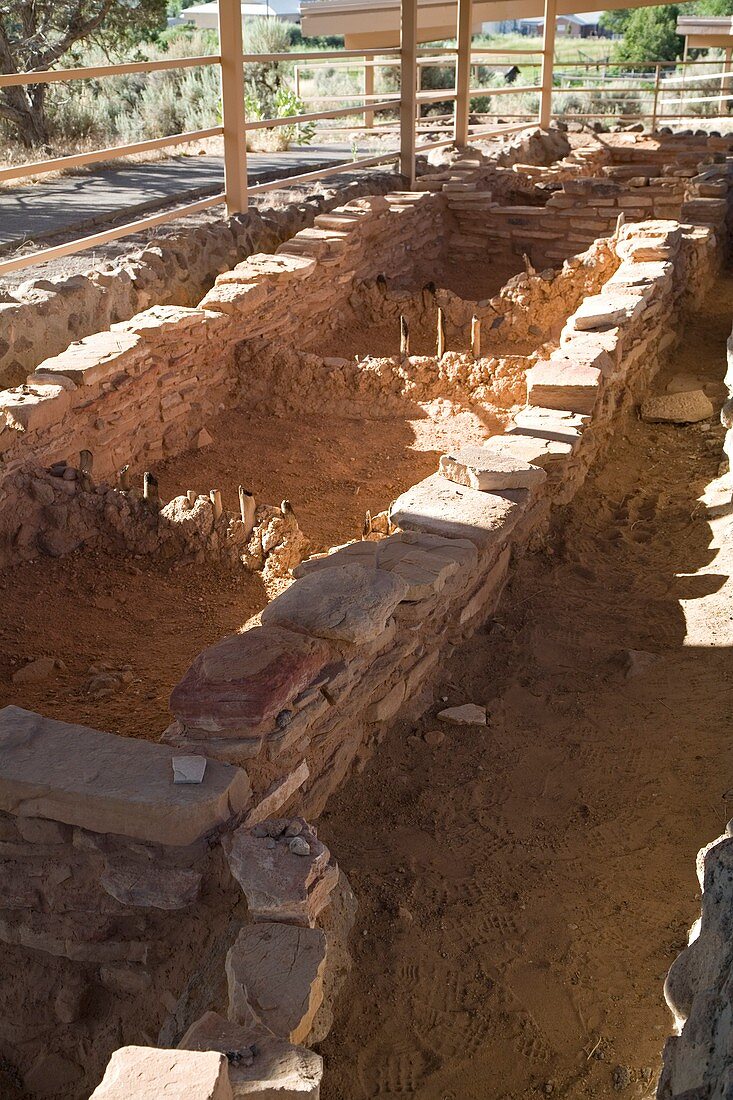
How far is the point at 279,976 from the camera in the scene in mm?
2592

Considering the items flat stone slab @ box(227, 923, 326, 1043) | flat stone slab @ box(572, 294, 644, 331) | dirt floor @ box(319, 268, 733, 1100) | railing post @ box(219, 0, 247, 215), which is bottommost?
dirt floor @ box(319, 268, 733, 1100)

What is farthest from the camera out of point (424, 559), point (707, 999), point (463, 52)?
point (463, 52)

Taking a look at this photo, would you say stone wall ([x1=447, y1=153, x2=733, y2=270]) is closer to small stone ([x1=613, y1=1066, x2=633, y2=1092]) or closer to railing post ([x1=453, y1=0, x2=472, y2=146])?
railing post ([x1=453, y1=0, x2=472, y2=146])

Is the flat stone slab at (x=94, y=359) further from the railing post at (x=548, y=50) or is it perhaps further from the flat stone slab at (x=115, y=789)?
the railing post at (x=548, y=50)

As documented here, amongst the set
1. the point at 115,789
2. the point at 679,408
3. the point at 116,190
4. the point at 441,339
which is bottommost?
the point at 679,408

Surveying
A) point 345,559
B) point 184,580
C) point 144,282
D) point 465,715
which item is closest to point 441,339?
point 144,282

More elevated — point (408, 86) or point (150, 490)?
point (408, 86)

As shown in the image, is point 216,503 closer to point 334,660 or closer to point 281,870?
point 334,660

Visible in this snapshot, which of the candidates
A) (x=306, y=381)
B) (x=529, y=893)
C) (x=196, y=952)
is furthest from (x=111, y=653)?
(x=306, y=381)

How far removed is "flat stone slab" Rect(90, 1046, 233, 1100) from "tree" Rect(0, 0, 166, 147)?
56.1 ft

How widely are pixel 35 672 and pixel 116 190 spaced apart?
9087 mm

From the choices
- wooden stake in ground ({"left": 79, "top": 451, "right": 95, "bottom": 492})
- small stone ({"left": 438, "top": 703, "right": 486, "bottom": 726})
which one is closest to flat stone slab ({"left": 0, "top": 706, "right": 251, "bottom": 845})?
small stone ({"left": 438, "top": 703, "right": 486, "bottom": 726})

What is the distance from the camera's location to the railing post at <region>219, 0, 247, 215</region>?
8.51 metres

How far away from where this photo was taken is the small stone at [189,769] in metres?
3.01
